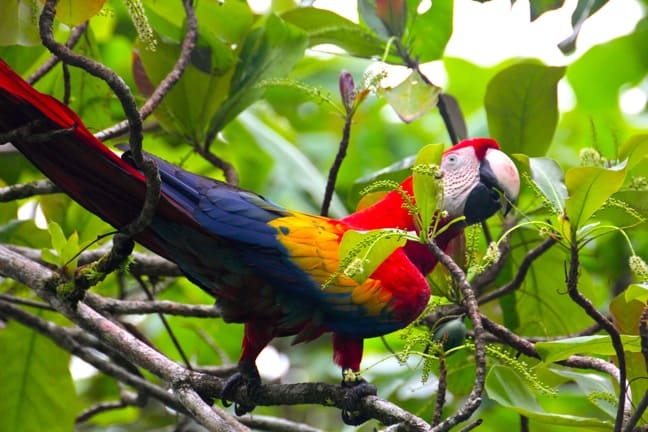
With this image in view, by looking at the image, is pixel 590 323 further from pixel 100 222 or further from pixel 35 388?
pixel 35 388

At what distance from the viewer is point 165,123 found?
8.80 feet

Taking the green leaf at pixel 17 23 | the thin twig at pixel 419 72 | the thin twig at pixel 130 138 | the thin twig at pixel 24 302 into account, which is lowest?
the thin twig at pixel 130 138

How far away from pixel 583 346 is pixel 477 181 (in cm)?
70

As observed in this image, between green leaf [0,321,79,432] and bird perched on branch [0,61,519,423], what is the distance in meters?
0.62

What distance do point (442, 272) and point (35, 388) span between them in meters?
1.19

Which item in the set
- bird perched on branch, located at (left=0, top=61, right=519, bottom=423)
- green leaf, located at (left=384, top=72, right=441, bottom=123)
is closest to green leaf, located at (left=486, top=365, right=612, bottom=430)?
bird perched on branch, located at (left=0, top=61, right=519, bottom=423)

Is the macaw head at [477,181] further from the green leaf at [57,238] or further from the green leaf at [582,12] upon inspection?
the green leaf at [57,238]

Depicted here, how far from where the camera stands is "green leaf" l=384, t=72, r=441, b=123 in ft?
7.92

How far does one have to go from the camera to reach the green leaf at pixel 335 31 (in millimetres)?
2648

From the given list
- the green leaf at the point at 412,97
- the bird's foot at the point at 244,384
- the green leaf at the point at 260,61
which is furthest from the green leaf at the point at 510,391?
the green leaf at the point at 260,61

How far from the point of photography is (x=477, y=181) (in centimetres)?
236

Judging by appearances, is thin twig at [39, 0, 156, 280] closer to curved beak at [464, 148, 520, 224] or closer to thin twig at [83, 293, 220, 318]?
thin twig at [83, 293, 220, 318]

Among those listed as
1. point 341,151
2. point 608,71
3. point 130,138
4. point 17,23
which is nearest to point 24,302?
point 17,23

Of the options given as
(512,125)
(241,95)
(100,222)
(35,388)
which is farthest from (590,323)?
(35,388)
